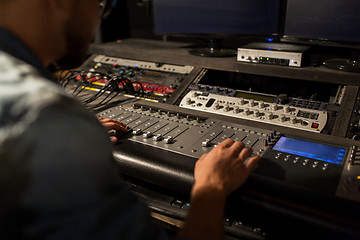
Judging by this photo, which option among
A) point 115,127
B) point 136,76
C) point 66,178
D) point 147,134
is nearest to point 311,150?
point 147,134

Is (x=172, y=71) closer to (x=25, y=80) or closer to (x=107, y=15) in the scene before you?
(x=107, y=15)

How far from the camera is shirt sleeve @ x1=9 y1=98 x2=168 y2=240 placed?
48 centimetres

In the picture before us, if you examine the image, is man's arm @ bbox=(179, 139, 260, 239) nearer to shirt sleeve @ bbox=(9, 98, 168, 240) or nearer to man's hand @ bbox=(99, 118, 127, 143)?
shirt sleeve @ bbox=(9, 98, 168, 240)

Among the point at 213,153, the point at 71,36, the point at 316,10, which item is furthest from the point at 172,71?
the point at 71,36

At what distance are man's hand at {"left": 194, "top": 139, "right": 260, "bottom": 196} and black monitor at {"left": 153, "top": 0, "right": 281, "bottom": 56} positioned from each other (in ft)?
2.64

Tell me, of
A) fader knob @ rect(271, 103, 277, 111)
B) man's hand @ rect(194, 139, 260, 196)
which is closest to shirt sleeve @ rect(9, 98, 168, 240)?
man's hand @ rect(194, 139, 260, 196)

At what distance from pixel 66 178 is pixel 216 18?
1.37 metres

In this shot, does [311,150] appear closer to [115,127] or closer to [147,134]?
[147,134]

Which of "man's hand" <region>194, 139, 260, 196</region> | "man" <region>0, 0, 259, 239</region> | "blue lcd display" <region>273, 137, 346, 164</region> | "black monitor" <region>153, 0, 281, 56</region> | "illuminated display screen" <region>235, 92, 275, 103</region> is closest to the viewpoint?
"man" <region>0, 0, 259, 239</region>

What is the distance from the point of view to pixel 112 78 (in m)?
1.62

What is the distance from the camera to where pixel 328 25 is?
54.8 inches

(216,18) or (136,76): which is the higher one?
(216,18)

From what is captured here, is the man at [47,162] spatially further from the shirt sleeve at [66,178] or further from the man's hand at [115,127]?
the man's hand at [115,127]

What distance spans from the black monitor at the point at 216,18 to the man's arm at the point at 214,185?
2.63ft
